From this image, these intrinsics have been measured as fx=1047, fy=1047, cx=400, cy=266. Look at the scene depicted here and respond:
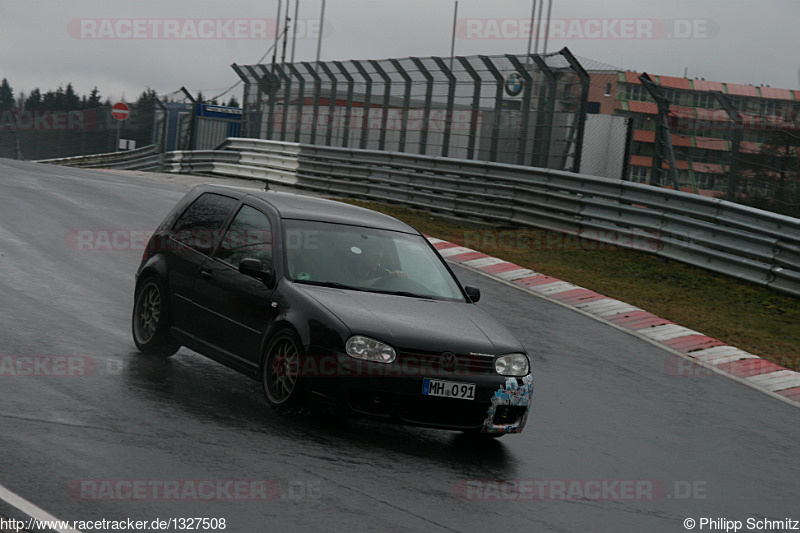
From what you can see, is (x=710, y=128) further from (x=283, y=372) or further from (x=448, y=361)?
(x=283, y=372)

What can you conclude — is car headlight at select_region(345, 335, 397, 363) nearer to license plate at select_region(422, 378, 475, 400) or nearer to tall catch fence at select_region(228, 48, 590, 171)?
license plate at select_region(422, 378, 475, 400)

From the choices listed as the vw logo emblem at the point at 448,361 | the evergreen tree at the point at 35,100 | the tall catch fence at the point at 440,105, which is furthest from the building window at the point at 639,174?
the evergreen tree at the point at 35,100

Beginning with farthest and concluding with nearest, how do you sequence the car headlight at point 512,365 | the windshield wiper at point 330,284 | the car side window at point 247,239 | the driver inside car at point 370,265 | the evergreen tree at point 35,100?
the evergreen tree at point 35,100
the car side window at point 247,239
the driver inside car at point 370,265
the windshield wiper at point 330,284
the car headlight at point 512,365

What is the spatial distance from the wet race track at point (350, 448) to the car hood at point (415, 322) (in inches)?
27.3

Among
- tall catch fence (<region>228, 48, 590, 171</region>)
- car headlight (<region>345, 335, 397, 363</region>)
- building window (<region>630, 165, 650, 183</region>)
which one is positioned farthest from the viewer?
tall catch fence (<region>228, 48, 590, 171</region>)

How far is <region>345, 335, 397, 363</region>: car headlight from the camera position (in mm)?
6684

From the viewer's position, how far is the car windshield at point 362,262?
7598 millimetres

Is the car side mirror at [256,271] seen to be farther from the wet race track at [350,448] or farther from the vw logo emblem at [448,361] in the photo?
the vw logo emblem at [448,361]

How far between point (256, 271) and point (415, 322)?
1258 mm

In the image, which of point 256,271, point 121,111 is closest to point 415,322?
point 256,271

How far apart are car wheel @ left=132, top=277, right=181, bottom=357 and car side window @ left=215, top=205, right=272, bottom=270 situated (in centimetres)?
81

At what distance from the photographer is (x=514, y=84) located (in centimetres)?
2073

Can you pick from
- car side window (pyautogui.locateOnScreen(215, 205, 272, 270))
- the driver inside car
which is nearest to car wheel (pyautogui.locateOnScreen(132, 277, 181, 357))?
car side window (pyautogui.locateOnScreen(215, 205, 272, 270))

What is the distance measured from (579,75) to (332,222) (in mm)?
12192
